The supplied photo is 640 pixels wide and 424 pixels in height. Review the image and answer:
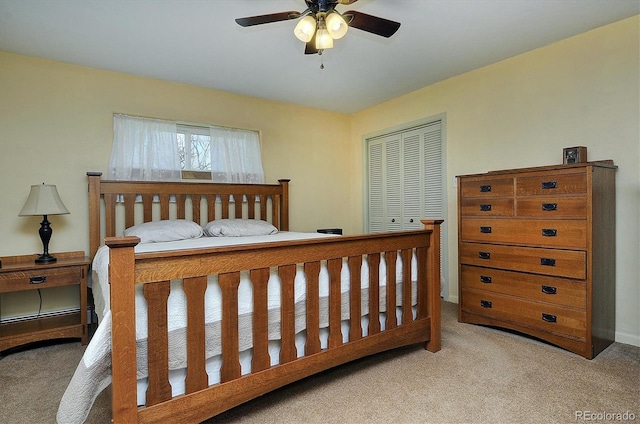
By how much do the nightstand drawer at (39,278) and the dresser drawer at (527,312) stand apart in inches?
127

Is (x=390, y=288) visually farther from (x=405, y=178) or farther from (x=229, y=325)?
(x=405, y=178)

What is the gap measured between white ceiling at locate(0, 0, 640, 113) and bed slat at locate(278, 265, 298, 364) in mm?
1732

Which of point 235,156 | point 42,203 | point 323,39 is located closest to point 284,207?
point 235,156

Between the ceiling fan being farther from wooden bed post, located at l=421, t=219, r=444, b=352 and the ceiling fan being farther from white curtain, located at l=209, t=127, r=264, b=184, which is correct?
white curtain, located at l=209, t=127, r=264, b=184

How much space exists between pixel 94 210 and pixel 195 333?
219 centimetres

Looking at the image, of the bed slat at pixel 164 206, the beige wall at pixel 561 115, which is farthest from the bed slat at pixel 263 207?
the beige wall at pixel 561 115

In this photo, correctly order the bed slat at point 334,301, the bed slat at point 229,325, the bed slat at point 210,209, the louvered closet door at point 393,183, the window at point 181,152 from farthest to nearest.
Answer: the louvered closet door at point 393,183, the bed slat at point 210,209, the window at point 181,152, the bed slat at point 334,301, the bed slat at point 229,325

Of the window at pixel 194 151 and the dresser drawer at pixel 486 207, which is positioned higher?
the window at pixel 194 151

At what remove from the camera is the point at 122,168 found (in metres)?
3.23

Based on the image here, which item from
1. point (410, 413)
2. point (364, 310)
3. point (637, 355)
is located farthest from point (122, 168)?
point (637, 355)

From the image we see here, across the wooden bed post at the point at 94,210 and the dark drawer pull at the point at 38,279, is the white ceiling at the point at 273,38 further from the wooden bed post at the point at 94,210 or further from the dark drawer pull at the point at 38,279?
the dark drawer pull at the point at 38,279

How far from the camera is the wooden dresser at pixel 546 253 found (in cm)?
227

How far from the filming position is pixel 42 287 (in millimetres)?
2506

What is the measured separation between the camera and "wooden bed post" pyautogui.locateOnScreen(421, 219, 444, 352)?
2338 mm
